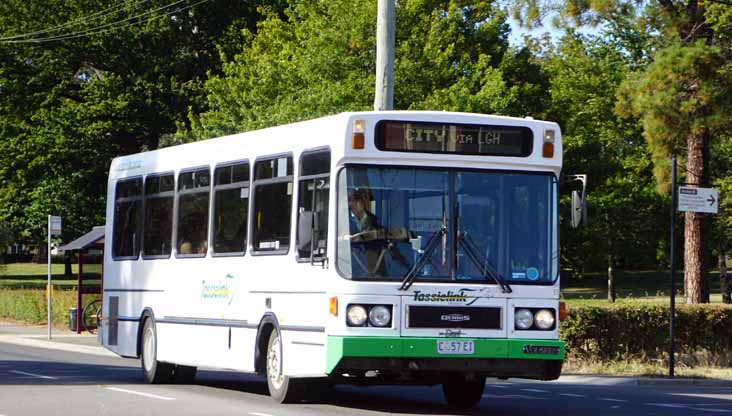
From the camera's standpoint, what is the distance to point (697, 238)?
3112 centimetres

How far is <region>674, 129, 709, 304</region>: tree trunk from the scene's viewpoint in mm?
31109

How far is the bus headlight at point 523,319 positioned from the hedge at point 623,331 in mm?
9194

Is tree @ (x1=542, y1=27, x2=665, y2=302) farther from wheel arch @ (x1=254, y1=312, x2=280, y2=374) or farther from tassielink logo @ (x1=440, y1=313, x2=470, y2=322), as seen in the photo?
tassielink logo @ (x1=440, y1=313, x2=470, y2=322)

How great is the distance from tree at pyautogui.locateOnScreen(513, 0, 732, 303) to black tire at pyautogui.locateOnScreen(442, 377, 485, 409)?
14.4 metres

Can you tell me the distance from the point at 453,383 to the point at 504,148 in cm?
291

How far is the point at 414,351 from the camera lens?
14391 mm

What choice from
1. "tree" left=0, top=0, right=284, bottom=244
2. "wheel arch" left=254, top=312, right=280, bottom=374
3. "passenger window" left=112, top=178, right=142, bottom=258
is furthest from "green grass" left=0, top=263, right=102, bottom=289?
"wheel arch" left=254, top=312, right=280, bottom=374

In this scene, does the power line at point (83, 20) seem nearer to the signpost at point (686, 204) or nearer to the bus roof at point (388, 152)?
the signpost at point (686, 204)

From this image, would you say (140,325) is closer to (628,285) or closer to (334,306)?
(334,306)

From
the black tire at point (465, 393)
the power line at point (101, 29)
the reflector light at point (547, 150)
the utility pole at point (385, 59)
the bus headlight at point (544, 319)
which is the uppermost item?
the power line at point (101, 29)

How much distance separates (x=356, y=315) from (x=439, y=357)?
94 centimetres

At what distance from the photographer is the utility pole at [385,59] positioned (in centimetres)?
2188

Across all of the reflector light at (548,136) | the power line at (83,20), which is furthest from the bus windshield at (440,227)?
the power line at (83,20)

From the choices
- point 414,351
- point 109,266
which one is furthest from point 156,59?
point 414,351
